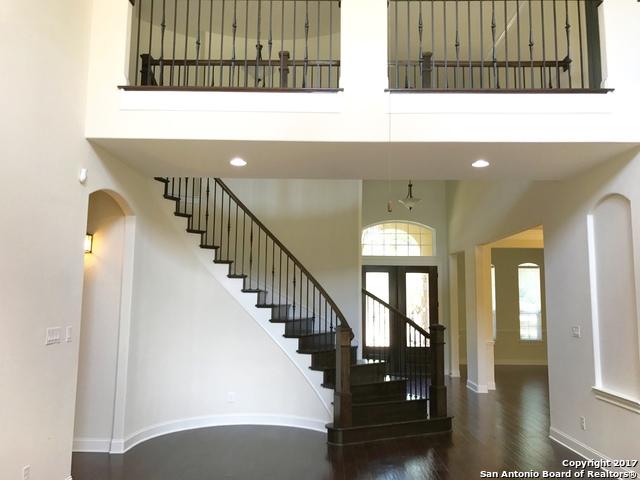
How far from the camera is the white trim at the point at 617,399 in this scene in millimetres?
3819

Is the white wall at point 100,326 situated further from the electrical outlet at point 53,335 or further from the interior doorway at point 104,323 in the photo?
the electrical outlet at point 53,335

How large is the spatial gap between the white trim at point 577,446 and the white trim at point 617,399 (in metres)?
0.50

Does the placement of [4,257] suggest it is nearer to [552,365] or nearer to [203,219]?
[203,219]

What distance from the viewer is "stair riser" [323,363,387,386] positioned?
5.56 m

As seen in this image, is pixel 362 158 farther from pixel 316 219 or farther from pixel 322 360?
pixel 316 219

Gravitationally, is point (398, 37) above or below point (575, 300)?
above

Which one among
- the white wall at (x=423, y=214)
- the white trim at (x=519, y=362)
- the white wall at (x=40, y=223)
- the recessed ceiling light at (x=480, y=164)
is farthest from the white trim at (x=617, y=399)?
the white trim at (x=519, y=362)

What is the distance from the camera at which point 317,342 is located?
613 cm

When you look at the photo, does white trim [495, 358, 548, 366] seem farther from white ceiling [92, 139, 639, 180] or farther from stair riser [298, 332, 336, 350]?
white ceiling [92, 139, 639, 180]

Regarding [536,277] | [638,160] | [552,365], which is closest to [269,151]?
[638,160]

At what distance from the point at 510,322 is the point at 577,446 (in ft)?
21.3

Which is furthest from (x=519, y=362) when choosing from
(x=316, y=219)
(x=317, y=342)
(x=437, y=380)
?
(x=317, y=342)

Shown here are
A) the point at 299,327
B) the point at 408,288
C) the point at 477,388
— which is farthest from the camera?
the point at 408,288

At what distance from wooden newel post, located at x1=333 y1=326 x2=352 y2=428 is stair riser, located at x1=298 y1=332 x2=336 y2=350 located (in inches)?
29.8
